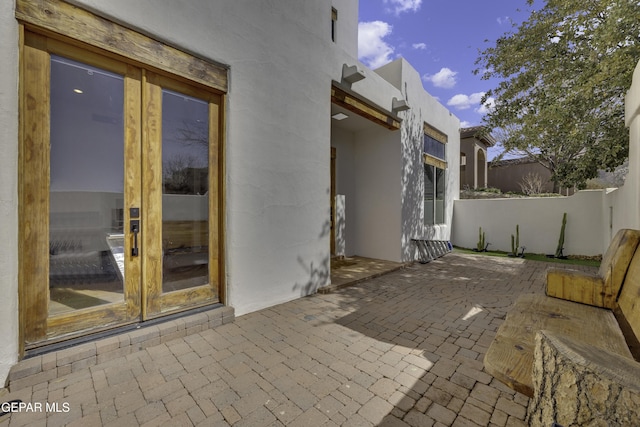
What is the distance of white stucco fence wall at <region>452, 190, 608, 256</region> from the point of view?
776 centimetres

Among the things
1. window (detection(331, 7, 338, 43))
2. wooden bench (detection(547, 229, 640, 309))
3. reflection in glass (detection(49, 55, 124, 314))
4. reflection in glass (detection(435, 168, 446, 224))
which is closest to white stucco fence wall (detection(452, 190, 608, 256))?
reflection in glass (detection(435, 168, 446, 224))

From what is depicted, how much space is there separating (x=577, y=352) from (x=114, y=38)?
3941 mm

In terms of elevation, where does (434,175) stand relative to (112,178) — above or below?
above

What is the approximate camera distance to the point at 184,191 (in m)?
3.26

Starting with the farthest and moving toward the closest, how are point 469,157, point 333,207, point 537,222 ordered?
point 469,157, point 537,222, point 333,207

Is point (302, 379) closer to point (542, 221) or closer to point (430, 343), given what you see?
point (430, 343)

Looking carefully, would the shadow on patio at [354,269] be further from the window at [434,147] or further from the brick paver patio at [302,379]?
the window at [434,147]

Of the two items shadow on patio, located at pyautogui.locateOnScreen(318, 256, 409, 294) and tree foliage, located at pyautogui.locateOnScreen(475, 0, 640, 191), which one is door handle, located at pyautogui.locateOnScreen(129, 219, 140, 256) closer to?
shadow on patio, located at pyautogui.locateOnScreen(318, 256, 409, 294)

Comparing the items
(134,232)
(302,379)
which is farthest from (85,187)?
(302,379)

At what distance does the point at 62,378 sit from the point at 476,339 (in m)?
3.82

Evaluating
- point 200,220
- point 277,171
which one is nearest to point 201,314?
point 200,220

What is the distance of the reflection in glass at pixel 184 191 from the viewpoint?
10.3 feet

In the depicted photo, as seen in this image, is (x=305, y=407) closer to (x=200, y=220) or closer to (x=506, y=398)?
(x=506, y=398)

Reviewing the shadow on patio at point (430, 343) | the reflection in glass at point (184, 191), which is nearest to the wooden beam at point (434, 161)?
the shadow on patio at point (430, 343)
